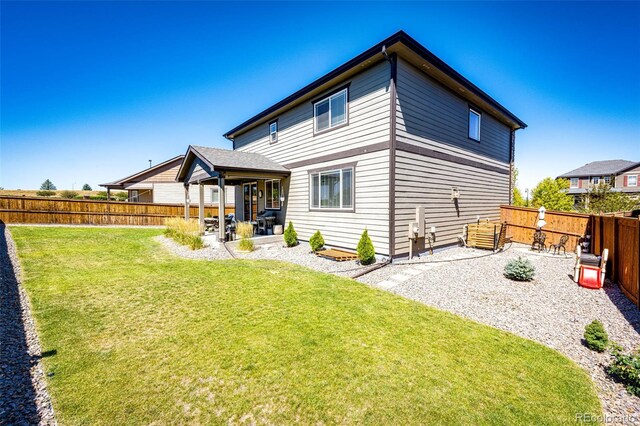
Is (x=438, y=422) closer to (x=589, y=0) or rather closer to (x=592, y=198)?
(x=589, y=0)

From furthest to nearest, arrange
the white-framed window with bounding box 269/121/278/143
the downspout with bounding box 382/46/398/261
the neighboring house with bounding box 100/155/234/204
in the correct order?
1. the neighboring house with bounding box 100/155/234/204
2. the white-framed window with bounding box 269/121/278/143
3. the downspout with bounding box 382/46/398/261

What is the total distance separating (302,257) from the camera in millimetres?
8938

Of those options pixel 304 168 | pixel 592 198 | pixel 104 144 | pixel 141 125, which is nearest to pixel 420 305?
pixel 304 168

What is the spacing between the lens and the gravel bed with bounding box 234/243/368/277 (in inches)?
295

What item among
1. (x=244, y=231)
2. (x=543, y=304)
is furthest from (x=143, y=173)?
(x=543, y=304)

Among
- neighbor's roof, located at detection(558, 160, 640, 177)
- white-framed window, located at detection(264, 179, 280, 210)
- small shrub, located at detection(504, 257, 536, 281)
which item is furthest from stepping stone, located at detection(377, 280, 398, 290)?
neighbor's roof, located at detection(558, 160, 640, 177)

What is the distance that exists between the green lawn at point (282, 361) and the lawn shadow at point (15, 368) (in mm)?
169

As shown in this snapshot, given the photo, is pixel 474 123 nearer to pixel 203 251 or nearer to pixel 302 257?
pixel 302 257

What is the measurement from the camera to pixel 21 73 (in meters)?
12.9

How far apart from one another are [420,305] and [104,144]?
32.6 m

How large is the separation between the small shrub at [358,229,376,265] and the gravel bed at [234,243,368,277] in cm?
26

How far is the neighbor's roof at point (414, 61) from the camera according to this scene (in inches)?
289

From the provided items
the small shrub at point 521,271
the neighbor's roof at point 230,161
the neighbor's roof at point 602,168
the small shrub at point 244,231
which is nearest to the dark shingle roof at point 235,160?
the neighbor's roof at point 230,161

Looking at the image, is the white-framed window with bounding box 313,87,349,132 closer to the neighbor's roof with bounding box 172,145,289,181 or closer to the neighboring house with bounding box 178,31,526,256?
the neighboring house with bounding box 178,31,526,256
